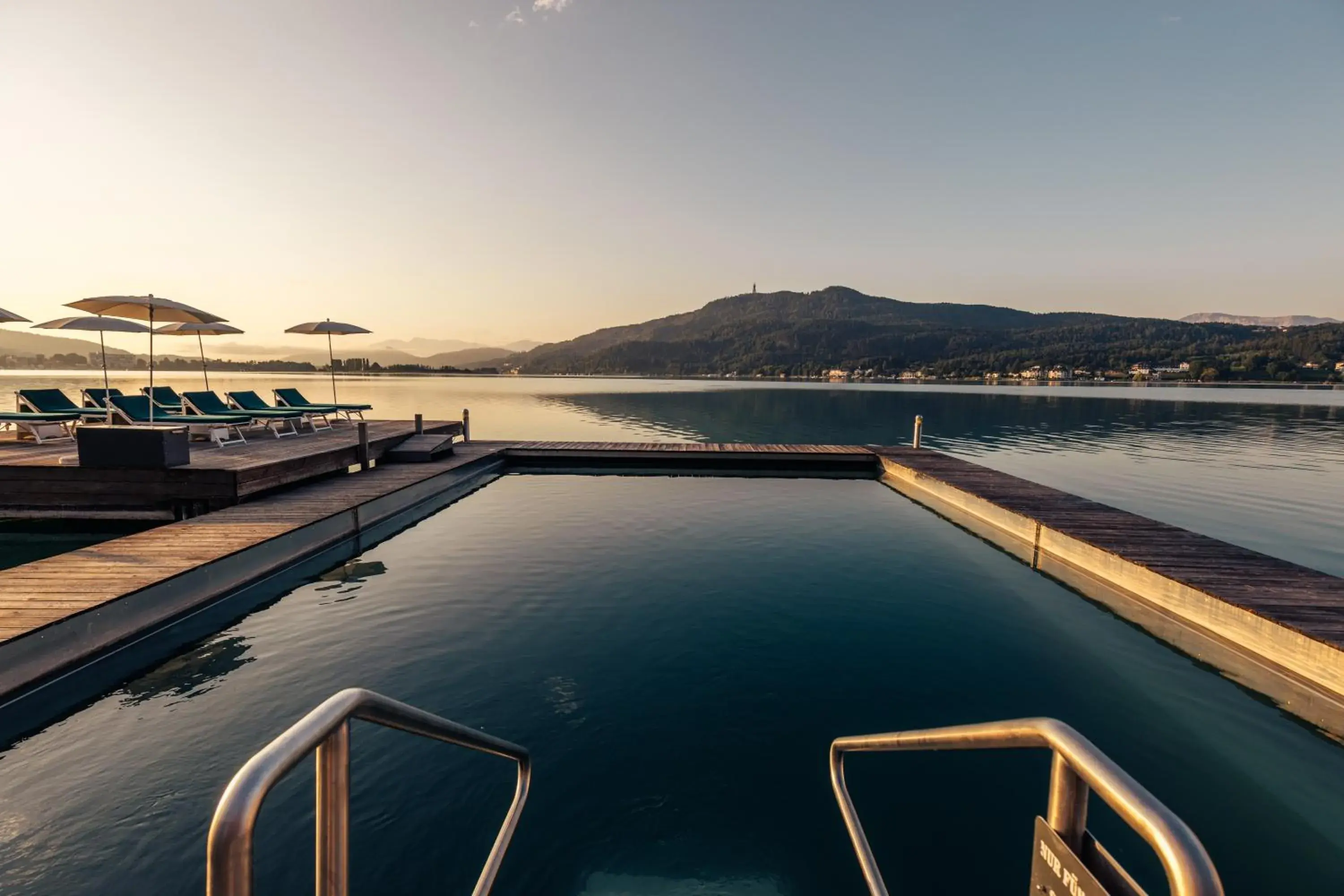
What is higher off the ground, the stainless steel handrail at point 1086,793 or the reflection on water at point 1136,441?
the stainless steel handrail at point 1086,793

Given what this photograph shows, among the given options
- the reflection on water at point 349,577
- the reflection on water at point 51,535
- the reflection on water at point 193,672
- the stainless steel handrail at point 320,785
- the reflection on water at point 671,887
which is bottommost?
the reflection on water at point 671,887

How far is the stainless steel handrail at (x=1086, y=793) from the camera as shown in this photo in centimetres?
107

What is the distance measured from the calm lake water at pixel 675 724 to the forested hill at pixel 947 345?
12685cm

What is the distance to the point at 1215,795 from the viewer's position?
4875mm

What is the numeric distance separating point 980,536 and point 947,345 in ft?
478

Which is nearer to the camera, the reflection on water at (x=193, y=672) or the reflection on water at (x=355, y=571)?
the reflection on water at (x=193, y=672)

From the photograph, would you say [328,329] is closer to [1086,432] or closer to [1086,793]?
[1086,793]

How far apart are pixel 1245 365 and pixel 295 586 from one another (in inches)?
5781

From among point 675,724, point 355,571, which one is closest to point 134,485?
point 355,571

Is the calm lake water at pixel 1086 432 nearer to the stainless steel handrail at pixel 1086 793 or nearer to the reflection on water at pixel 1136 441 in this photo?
the reflection on water at pixel 1136 441

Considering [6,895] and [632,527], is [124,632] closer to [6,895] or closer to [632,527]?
[6,895]

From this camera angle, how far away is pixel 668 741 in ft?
17.5

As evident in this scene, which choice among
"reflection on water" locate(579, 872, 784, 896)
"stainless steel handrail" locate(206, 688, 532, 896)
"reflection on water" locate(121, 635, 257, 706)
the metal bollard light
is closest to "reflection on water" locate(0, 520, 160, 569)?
the metal bollard light

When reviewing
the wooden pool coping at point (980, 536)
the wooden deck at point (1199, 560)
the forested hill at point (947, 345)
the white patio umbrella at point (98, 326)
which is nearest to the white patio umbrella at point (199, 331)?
the white patio umbrella at point (98, 326)
